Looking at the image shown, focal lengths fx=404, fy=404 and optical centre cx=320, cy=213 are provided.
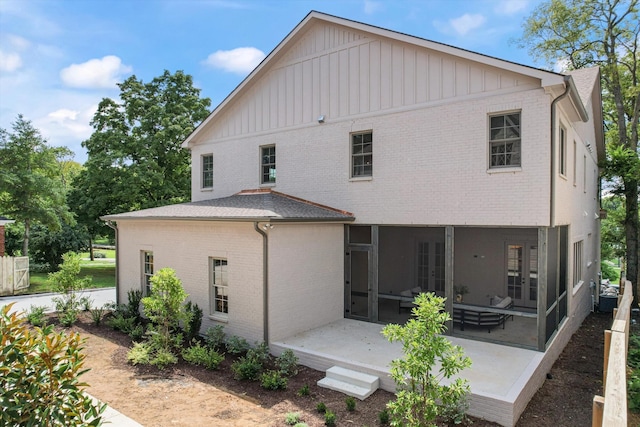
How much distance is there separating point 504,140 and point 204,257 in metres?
8.20

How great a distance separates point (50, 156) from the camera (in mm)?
20578

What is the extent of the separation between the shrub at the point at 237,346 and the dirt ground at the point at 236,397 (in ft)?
1.09

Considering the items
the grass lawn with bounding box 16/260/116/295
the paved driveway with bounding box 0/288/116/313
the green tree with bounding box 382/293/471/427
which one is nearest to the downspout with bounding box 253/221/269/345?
the green tree with bounding box 382/293/471/427

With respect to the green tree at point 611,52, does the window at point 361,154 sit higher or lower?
lower

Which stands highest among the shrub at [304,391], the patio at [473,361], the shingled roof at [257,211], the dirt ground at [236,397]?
the shingled roof at [257,211]

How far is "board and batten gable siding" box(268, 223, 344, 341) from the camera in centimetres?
975

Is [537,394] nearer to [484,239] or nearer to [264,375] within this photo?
[264,375]

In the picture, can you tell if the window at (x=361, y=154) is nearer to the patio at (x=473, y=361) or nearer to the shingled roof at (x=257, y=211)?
the shingled roof at (x=257, y=211)

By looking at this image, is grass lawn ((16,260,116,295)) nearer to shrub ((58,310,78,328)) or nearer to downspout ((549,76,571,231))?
shrub ((58,310,78,328))

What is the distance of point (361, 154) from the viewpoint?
38.6ft

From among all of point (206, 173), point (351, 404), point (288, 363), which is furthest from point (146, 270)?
point (351, 404)

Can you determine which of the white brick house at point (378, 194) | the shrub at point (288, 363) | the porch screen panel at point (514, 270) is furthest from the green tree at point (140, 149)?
the porch screen panel at point (514, 270)

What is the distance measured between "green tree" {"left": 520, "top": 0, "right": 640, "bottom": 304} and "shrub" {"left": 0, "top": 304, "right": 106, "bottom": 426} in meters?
19.6

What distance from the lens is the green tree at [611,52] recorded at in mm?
18250
